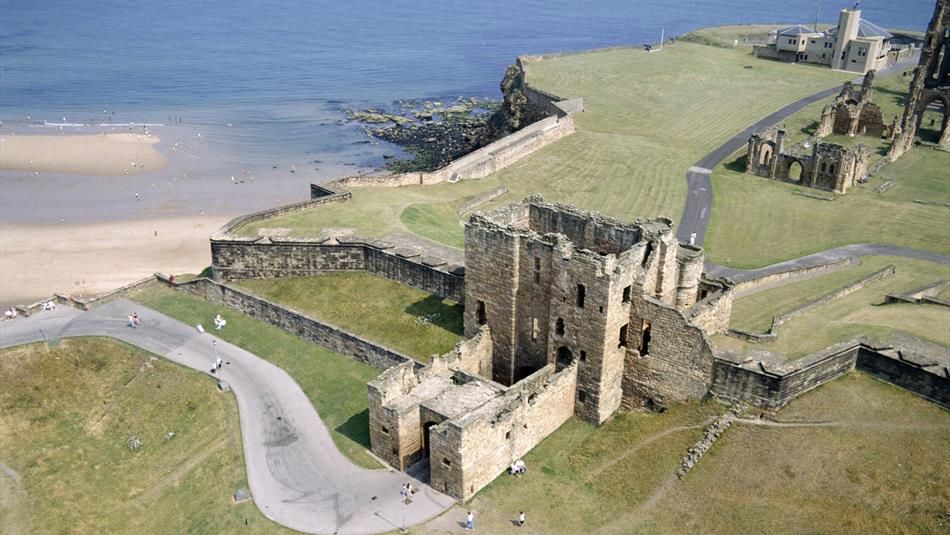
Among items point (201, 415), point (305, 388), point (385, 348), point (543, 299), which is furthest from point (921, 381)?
point (201, 415)

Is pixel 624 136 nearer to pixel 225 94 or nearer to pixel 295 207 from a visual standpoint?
pixel 295 207

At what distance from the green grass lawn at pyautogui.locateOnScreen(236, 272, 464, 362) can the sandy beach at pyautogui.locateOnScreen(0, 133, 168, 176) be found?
50765 millimetres

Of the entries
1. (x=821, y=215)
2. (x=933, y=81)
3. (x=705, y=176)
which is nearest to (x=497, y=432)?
(x=821, y=215)

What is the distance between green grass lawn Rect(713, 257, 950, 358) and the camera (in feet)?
128

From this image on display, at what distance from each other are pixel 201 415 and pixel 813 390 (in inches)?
1178

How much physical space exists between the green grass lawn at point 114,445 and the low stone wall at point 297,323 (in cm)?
633

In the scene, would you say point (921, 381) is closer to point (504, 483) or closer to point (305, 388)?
point (504, 483)

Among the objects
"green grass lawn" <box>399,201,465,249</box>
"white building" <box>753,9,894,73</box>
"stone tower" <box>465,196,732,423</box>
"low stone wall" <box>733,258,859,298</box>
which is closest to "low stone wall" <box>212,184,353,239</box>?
"green grass lawn" <box>399,201,465,249</box>

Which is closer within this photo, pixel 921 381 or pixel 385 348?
pixel 921 381

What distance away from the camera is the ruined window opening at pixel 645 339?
36406mm

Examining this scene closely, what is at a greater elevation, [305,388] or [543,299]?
[543,299]

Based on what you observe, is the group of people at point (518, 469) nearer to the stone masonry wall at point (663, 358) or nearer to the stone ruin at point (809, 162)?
the stone masonry wall at point (663, 358)

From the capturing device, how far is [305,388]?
41.1 meters

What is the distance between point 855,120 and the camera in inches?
3504
